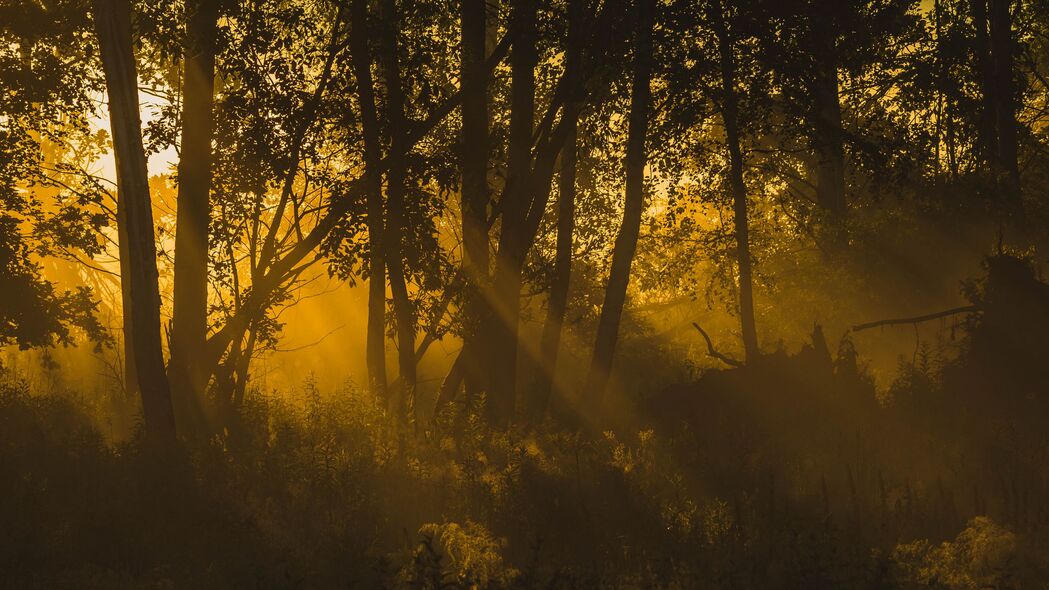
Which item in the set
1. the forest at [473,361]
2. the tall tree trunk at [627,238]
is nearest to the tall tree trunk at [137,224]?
the forest at [473,361]

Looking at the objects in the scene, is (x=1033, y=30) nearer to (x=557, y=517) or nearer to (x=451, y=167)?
(x=451, y=167)

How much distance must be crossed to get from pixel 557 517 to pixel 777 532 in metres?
1.86

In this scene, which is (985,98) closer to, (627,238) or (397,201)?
(627,238)

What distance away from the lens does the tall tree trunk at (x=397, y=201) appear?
13.7 metres

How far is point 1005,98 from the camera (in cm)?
2170

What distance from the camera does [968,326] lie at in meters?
16.0

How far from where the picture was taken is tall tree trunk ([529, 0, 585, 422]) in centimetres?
1415

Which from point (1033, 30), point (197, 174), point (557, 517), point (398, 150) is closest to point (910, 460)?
point (557, 517)

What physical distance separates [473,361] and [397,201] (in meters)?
2.87

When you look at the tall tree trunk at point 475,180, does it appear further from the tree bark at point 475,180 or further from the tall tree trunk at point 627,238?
the tall tree trunk at point 627,238

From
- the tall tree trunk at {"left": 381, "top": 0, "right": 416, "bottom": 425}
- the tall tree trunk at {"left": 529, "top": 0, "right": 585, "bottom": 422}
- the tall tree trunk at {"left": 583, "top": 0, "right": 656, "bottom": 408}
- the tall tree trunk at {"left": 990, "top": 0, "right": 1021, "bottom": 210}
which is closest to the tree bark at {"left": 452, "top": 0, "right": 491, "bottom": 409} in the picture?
the tall tree trunk at {"left": 381, "top": 0, "right": 416, "bottom": 425}

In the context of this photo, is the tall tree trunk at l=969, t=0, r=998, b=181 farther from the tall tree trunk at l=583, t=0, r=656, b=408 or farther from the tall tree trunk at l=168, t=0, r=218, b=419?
the tall tree trunk at l=168, t=0, r=218, b=419

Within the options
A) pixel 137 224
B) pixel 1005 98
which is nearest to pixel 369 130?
pixel 137 224

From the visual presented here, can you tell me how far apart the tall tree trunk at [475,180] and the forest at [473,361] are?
0.15ft
